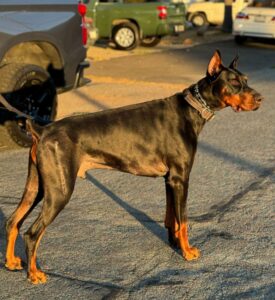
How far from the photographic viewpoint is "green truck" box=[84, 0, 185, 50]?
18.8m

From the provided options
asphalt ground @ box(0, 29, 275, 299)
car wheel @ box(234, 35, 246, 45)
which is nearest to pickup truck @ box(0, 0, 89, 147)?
asphalt ground @ box(0, 29, 275, 299)

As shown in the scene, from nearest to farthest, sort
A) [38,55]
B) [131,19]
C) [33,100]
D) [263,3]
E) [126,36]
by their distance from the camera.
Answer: [33,100] < [38,55] < [131,19] < [126,36] < [263,3]

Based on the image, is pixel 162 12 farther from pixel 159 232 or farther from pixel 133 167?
pixel 133 167

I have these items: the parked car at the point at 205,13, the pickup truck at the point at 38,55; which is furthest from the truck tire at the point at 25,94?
the parked car at the point at 205,13

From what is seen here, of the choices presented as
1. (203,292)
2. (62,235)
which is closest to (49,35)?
(62,235)

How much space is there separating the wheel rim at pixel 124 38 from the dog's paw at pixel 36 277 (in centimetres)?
1571

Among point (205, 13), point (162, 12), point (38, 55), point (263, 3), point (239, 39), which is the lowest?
point (205, 13)

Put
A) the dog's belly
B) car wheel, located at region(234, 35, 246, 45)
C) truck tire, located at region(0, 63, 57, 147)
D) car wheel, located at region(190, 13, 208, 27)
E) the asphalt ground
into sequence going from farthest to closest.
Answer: car wheel, located at region(190, 13, 208, 27) < car wheel, located at region(234, 35, 246, 45) < truck tire, located at region(0, 63, 57, 147) < the dog's belly < the asphalt ground

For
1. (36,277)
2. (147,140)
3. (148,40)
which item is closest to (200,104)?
(147,140)

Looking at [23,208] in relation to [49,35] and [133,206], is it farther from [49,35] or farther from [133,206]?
[49,35]

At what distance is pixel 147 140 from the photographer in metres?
Answer: 4.17

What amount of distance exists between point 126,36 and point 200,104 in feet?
50.2

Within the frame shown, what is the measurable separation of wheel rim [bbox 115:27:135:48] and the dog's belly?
15.3 metres

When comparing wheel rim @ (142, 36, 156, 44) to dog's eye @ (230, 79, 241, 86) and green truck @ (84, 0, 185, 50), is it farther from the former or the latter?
dog's eye @ (230, 79, 241, 86)
